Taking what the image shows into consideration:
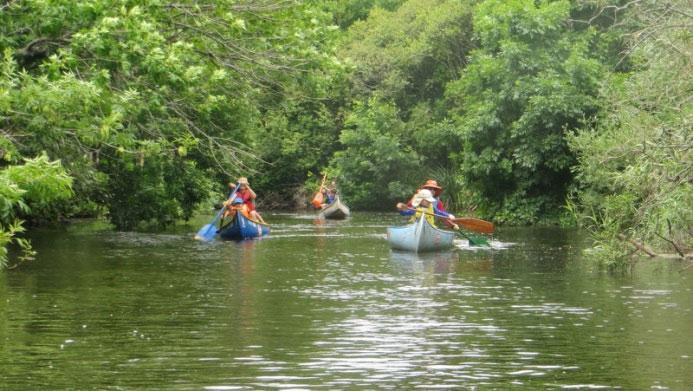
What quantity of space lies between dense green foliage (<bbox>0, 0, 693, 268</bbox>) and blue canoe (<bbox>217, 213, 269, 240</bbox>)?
1.94 m

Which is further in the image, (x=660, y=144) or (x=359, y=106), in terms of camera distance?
(x=359, y=106)

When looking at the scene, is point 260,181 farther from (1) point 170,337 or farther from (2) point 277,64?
(1) point 170,337

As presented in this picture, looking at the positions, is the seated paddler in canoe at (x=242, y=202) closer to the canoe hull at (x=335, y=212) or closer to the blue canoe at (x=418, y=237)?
the blue canoe at (x=418, y=237)

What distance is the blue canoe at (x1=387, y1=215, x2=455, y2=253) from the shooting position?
2943 cm

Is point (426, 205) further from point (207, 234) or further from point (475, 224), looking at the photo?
point (207, 234)

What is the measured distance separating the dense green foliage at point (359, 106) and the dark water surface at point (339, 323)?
145 cm

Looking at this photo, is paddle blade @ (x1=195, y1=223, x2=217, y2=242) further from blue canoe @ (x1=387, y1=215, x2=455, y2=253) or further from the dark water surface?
blue canoe @ (x1=387, y1=215, x2=455, y2=253)

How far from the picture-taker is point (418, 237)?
96.6 feet

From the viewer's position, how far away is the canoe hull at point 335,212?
5081 centimetres

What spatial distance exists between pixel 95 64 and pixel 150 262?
6.27 m

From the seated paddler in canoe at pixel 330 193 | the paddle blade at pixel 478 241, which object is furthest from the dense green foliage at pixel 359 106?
the paddle blade at pixel 478 241

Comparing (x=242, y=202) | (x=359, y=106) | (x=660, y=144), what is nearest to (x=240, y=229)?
(x=242, y=202)

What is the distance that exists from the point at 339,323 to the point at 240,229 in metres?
19.5

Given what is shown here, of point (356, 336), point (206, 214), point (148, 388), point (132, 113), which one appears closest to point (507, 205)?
point (206, 214)
